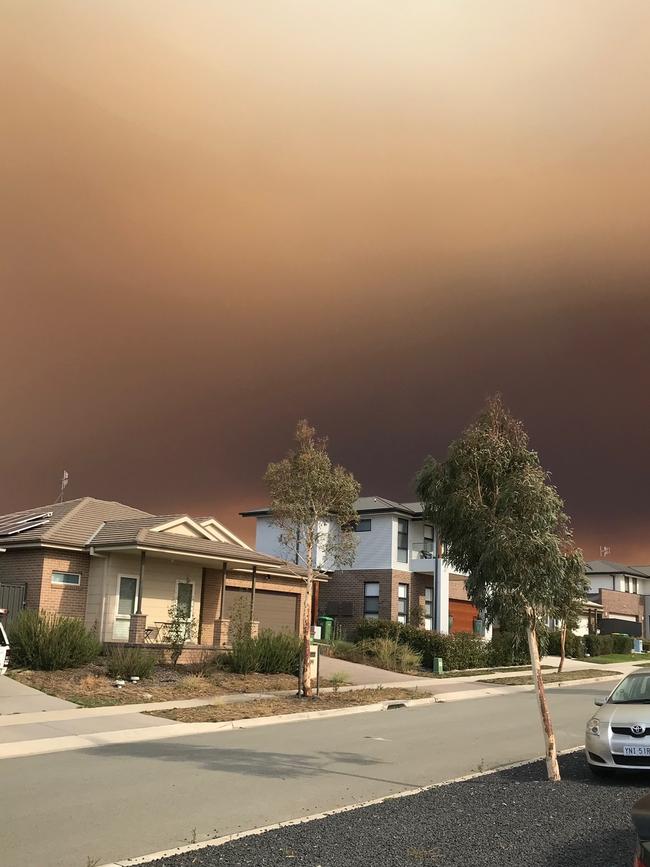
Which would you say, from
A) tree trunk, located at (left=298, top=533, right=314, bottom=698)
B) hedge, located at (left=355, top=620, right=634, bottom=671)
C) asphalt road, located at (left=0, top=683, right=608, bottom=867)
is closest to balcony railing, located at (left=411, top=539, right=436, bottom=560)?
hedge, located at (left=355, top=620, right=634, bottom=671)

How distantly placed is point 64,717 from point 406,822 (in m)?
10.8

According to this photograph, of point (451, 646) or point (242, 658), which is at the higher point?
point (451, 646)

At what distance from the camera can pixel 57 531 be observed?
27000mm

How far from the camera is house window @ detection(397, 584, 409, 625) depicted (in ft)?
137

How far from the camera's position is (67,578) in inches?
1058

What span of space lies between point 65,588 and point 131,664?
5.74 m

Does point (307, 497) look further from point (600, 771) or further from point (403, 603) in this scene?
point (403, 603)

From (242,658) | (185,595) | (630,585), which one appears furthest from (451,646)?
(630,585)

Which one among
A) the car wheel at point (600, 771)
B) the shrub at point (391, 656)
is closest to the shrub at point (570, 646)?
the shrub at point (391, 656)

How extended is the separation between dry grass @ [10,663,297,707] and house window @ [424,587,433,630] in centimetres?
1952

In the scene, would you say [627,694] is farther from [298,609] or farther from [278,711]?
[298,609]

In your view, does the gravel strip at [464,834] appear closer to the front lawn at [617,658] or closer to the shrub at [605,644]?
the front lawn at [617,658]

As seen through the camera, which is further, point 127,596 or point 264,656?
point 127,596

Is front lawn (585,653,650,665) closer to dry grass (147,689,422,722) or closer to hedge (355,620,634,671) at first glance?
hedge (355,620,634,671)
